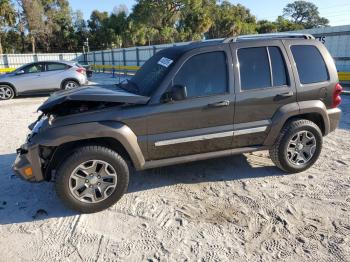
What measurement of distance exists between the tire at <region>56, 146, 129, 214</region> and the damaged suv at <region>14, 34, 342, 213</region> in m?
0.01

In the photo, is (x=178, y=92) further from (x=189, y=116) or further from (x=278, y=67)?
(x=278, y=67)

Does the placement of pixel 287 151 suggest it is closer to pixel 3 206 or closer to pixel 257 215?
pixel 257 215

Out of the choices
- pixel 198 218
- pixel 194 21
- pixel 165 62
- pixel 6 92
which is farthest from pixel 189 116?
pixel 194 21

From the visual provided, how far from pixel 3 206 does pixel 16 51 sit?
5405 cm

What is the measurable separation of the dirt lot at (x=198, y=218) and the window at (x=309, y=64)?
137cm

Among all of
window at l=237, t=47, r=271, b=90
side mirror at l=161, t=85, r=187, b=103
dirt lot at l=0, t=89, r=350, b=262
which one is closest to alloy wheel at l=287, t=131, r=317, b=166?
dirt lot at l=0, t=89, r=350, b=262

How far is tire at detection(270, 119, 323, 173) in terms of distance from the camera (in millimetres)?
4641

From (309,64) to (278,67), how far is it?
0.54 metres

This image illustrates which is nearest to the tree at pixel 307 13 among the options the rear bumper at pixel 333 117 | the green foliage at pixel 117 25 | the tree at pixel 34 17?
the green foliage at pixel 117 25

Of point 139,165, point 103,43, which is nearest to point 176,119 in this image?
point 139,165

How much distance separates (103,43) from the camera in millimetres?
54344

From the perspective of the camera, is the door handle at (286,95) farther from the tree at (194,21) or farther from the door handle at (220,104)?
the tree at (194,21)

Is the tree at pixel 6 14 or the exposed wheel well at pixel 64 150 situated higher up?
the tree at pixel 6 14

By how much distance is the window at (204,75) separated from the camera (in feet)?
13.6
